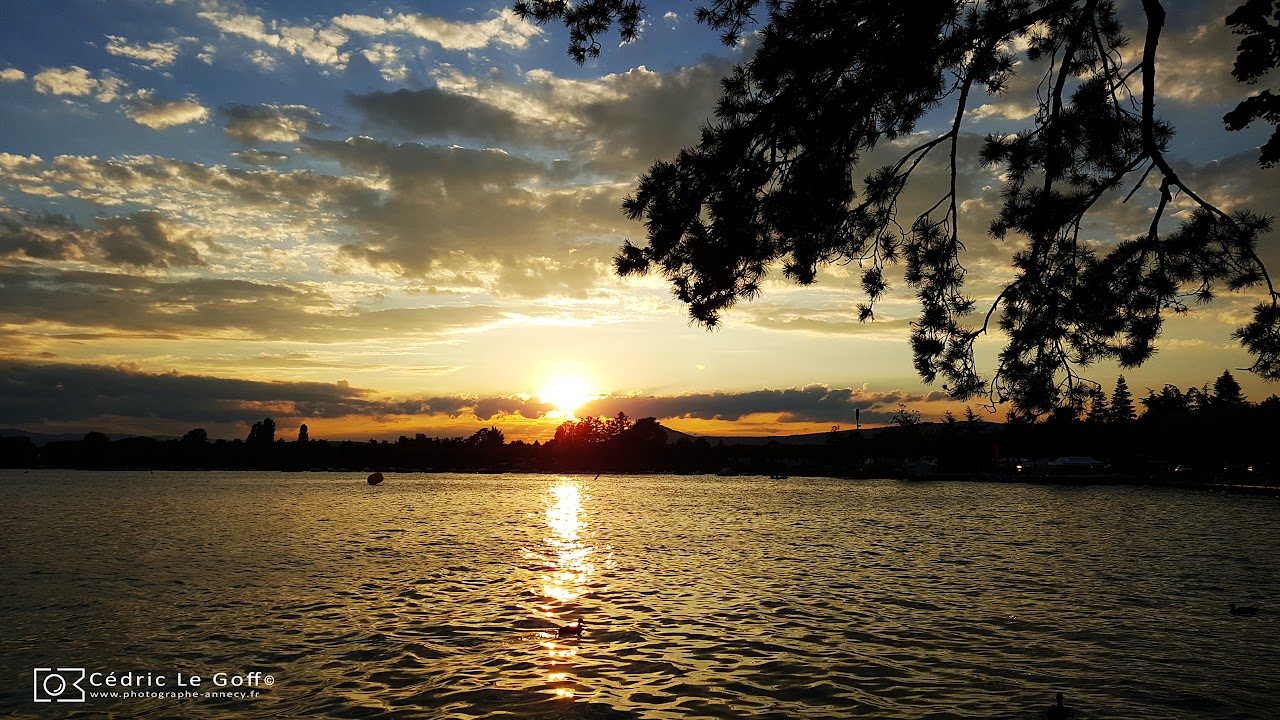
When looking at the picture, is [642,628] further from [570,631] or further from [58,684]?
[58,684]

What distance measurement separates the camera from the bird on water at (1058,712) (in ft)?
39.8

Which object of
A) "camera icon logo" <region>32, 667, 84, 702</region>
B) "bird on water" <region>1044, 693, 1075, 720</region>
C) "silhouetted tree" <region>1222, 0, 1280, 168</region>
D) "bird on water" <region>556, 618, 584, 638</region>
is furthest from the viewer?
"bird on water" <region>556, 618, 584, 638</region>

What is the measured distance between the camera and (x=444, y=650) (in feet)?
55.6

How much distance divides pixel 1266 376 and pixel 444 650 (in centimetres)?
1563

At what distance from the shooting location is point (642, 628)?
19203 millimetres

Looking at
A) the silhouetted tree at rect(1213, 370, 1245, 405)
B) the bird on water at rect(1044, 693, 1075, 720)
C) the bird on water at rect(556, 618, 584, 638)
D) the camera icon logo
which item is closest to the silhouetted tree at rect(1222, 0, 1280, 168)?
the bird on water at rect(1044, 693, 1075, 720)

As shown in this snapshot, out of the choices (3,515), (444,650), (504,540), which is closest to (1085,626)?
(444,650)

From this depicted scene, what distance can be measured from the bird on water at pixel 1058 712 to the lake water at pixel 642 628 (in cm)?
37

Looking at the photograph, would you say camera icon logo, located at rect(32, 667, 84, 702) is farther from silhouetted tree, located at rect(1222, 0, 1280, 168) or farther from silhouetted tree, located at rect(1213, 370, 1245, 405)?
silhouetted tree, located at rect(1213, 370, 1245, 405)

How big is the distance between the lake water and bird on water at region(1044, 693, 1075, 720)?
0.37 m

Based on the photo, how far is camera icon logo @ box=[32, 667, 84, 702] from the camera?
1375 centimetres

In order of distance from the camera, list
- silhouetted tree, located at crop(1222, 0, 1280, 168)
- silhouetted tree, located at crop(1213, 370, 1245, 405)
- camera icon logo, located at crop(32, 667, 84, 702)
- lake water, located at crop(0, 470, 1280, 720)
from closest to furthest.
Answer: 1. silhouetted tree, located at crop(1222, 0, 1280, 168)
2. lake water, located at crop(0, 470, 1280, 720)
3. camera icon logo, located at crop(32, 667, 84, 702)
4. silhouetted tree, located at crop(1213, 370, 1245, 405)

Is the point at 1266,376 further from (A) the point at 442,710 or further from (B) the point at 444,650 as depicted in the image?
(B) the point at 444,650

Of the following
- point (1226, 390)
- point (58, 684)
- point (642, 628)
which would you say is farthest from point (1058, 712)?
point (1226, 390)
